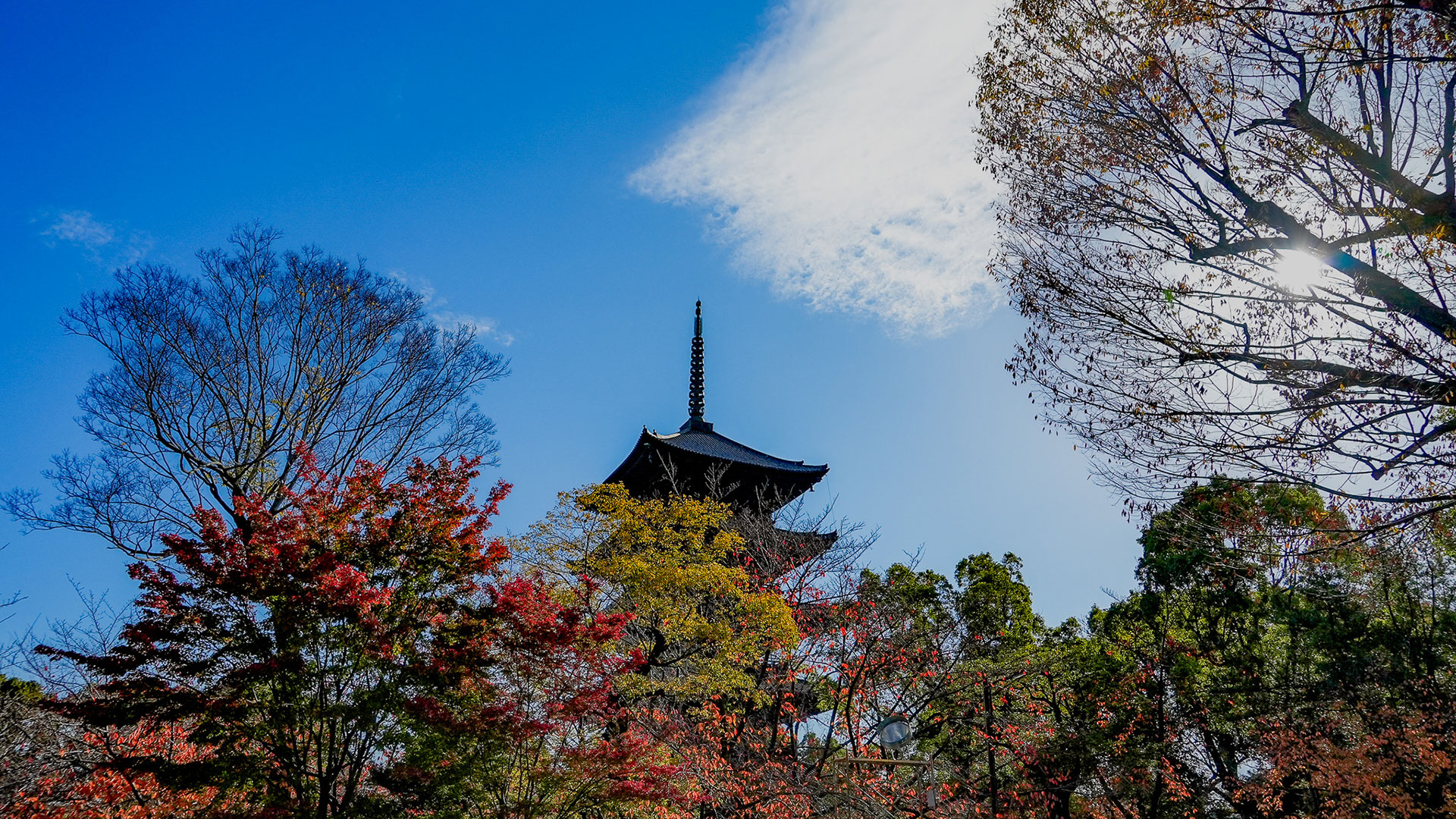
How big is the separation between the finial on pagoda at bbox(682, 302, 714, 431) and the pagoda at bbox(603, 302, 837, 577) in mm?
43

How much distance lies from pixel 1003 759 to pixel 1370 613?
5669mm

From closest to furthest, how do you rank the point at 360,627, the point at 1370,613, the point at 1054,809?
the point at 360,627 → the point at 1370,613 → the point at 1054,809

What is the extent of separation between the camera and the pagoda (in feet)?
49.6

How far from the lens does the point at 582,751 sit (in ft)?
22.6

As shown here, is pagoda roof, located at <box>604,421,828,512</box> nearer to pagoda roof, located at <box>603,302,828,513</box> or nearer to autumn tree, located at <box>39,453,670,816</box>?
pagoda roof, located at <box>603,302,828,513</box>

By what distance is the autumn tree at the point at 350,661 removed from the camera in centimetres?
575

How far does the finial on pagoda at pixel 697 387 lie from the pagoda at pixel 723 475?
0.04 m

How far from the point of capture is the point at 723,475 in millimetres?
17141

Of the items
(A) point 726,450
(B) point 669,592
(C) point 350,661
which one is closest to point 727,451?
(A) point 726,450

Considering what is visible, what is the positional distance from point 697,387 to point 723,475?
439 cm

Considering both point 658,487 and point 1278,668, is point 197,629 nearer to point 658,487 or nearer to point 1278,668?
point 658,487

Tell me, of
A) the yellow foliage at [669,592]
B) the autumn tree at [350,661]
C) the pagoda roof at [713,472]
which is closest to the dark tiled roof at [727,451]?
the pagoda roof at [713,472]

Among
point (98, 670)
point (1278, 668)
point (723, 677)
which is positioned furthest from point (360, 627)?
point (1278, 668)

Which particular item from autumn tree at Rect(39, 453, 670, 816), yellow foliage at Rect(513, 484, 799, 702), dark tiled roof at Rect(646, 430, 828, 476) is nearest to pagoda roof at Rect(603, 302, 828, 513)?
dark tiled roof at Rect(646, 430, 828, 476)
